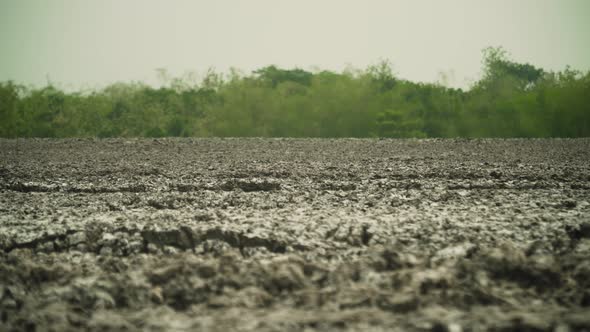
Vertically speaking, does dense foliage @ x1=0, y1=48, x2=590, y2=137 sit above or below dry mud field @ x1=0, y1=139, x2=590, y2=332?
above

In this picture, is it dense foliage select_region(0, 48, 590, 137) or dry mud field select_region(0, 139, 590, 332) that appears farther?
dense foliage select_region(0, 48, 590, 137)

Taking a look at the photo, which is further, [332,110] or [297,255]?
[332,110]

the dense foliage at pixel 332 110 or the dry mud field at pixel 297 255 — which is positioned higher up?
the dense foliage at pixel 332 110

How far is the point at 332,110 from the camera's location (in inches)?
1203

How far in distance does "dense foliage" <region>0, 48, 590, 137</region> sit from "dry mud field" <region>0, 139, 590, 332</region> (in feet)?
68.1

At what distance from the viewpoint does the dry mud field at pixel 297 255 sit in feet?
12.0

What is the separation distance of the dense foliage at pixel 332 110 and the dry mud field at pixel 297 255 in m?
20.8

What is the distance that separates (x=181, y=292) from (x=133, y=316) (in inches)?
18.9

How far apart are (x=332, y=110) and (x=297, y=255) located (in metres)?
26.1

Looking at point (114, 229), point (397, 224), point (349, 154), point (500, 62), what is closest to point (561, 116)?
point (500, 62)

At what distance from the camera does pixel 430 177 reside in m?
10.8

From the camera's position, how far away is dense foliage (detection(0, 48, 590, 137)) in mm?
29203

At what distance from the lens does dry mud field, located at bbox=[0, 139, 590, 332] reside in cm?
366

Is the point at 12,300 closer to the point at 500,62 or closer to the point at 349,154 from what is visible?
the point at 349,154
